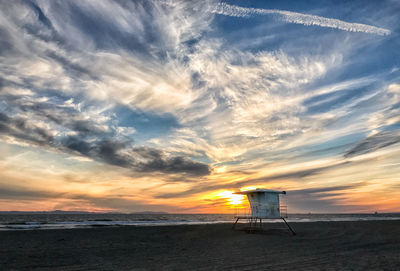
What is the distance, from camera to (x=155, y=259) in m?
→ 14.0

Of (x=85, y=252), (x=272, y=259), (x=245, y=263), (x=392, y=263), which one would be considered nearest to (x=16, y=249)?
(x=85, y=252)

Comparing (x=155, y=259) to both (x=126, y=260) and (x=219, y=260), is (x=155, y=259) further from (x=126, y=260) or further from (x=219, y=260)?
(x=219, y=260)

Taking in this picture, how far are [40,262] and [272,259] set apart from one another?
10.6 metres

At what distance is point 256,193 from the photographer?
30.3m

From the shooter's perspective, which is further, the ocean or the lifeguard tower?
the ocean

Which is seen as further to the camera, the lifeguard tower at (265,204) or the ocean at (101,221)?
the ocean at (101,221)

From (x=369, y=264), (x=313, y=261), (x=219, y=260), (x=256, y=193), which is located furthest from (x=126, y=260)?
(x=256, y=193)

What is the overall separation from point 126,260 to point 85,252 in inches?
147

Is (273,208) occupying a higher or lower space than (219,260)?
higher

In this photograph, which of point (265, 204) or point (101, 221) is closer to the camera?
point (265, 204)

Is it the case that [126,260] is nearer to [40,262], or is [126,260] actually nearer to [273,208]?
[40,262]

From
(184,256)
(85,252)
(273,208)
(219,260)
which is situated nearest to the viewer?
(219,260)

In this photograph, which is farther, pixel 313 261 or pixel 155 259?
pixel 155 259

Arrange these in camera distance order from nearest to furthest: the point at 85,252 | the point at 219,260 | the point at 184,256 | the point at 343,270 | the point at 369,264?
the point at 343,270 → the point at 369,264 → the point at 219,260 → the point at 184,256 → the point at 85,252
